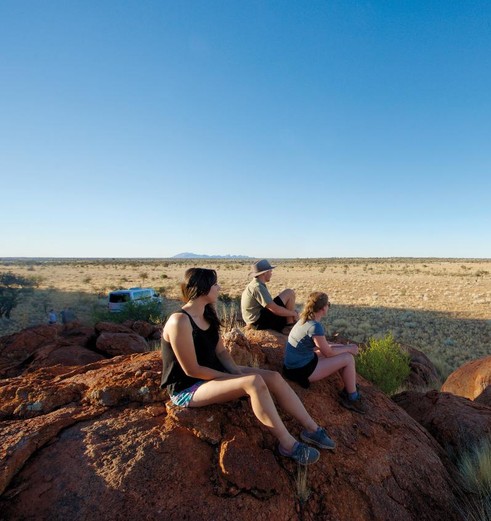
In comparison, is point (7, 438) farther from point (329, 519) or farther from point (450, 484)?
point (450, 484)

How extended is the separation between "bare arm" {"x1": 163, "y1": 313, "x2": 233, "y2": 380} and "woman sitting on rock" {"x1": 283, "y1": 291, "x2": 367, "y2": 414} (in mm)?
1260

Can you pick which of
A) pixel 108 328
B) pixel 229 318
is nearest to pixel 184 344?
pixel 229 318

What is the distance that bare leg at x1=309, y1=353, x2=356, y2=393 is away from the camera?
151 inches

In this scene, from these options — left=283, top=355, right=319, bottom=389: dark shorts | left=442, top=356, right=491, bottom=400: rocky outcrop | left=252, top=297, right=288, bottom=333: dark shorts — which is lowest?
left=442, top=356, right=491, bottom=400: rocky outcrop

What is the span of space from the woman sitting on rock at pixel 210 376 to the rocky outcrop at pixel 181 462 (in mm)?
177

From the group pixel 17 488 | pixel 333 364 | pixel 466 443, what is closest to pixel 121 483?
pixel 17 488

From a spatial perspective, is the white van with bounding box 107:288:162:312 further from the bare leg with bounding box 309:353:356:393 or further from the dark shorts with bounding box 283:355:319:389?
the bare leg with bounding box 309:353:356:393

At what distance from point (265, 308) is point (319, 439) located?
2995 mm

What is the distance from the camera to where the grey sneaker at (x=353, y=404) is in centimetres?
374

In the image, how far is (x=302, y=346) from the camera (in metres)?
3.89

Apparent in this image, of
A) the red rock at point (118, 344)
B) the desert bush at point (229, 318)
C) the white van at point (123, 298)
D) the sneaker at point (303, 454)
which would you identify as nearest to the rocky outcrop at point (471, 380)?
the desert bush at point (229, 318)

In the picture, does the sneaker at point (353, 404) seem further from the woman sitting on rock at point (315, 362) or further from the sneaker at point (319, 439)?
the sneaker at point (319, 439)

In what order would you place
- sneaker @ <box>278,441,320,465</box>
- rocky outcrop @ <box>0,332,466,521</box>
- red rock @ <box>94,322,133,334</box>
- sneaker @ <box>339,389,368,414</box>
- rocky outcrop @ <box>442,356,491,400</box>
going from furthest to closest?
red rock @ <box>94,322,133,334</box>, rocky outcrop @ <box>442,356,491,400</box>, sneaker @ <box>339,389,368,414</box>, sneaker @ <box>278,441,320,465</box>, rocky outcrop @ <box>0,332,466,521</box>

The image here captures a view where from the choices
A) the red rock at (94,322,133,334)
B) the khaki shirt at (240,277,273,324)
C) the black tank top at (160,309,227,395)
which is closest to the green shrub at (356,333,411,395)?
the khaki shirt at (240,277,273,324)
